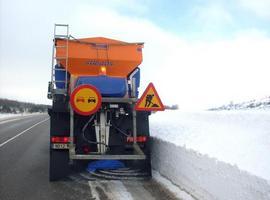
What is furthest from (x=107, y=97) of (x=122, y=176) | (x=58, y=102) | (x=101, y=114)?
(x=122, y=176)

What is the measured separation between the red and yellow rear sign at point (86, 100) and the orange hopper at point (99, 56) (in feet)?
5.13

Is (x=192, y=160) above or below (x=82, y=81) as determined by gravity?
below

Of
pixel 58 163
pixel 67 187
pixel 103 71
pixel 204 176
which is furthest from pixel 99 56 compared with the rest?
pixel 204 176

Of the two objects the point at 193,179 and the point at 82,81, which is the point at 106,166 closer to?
the point at 82,81

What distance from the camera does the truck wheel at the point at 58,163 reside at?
8055 millimetres

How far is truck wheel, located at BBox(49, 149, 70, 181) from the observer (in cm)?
805

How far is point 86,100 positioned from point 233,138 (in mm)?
2728

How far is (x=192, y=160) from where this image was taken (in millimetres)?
6594

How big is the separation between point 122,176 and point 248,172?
3944 millimetres

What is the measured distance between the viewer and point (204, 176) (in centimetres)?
608

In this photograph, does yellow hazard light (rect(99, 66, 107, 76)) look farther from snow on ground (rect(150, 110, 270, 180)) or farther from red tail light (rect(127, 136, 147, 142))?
snow on ground (rect(150, 110, 270, 180))

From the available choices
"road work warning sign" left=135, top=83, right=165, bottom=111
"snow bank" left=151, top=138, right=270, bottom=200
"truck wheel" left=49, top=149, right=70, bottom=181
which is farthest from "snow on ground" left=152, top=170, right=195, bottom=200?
"truck wheel" left=49, top=149, right=70, bottom=181

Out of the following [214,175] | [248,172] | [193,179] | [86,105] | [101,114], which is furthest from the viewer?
[101,114]

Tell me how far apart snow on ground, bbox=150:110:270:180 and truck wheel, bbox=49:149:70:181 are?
2075 millimetres
